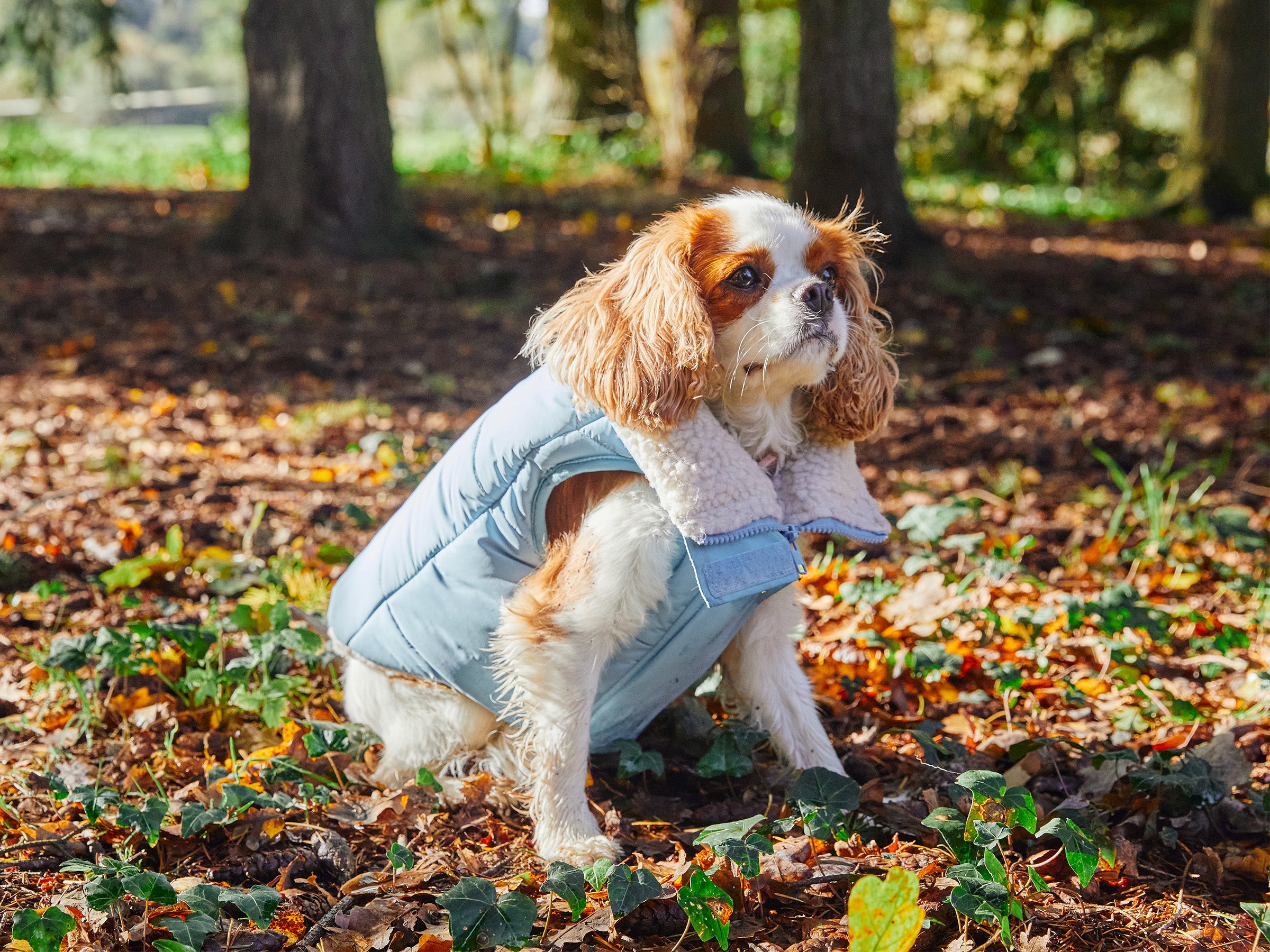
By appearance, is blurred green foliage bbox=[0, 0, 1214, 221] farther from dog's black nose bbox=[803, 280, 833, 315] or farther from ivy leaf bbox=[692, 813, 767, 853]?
ivy leaf bbox=[692, 813, 767, 853]

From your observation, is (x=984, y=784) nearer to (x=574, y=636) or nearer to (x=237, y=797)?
(x=574, y=636)

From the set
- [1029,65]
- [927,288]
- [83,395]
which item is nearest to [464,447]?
[83,395]

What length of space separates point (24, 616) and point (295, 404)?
234 cm

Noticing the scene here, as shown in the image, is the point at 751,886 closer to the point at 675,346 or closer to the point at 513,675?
the point at 513,675

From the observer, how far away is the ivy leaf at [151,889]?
6.34 ft

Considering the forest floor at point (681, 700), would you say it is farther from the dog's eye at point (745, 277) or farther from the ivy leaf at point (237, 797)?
the dog's eye at point (745, 277)

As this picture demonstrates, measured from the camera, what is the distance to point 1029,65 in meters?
17.6

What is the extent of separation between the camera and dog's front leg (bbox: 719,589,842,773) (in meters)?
2.69

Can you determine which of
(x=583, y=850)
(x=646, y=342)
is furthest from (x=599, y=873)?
(x=646, y=342)

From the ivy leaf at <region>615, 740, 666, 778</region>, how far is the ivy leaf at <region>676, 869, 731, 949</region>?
0.63 metres

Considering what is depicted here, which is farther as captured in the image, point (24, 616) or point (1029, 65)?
point (1029, 65)

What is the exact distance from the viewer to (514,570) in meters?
2.44

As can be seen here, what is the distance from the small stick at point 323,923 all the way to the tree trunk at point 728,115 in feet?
38.8

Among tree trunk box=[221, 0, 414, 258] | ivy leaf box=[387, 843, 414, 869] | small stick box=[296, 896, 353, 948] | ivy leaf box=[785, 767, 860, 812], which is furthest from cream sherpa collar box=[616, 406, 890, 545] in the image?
tree trunk box=[221, 0, 414, 258]
